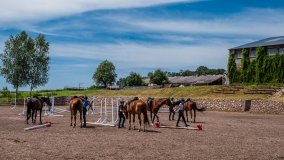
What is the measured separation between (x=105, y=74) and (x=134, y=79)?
1055cm

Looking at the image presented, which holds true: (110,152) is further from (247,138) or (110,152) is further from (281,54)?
(281,54)

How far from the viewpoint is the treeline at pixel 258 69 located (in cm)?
7312

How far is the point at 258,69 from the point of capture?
75.8 metres

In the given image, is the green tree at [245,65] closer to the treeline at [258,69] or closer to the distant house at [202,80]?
the treeline at [258,69]

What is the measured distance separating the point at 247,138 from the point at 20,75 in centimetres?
6719

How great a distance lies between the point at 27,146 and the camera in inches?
773

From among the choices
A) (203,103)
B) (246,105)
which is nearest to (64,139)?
(246,105)

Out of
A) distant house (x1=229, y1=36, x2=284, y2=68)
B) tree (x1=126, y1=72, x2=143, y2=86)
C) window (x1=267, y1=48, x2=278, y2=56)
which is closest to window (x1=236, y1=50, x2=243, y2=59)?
distant house (x1=229, y1=36, x2=284, y2=68)

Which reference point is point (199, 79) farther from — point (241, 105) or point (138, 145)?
point (138, 145)

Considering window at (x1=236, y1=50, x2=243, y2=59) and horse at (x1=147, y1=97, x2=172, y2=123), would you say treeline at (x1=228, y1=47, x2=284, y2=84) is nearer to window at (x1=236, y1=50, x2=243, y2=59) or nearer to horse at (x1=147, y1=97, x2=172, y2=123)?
window at (x1=236, y1=50, x2=243, y2=59)

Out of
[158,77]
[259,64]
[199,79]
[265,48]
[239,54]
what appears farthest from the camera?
[158,77]

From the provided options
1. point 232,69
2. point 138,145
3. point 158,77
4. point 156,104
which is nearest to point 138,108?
point 156,104

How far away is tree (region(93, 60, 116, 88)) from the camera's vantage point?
140750 mm

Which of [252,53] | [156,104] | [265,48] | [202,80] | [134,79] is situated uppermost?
[265,48]
